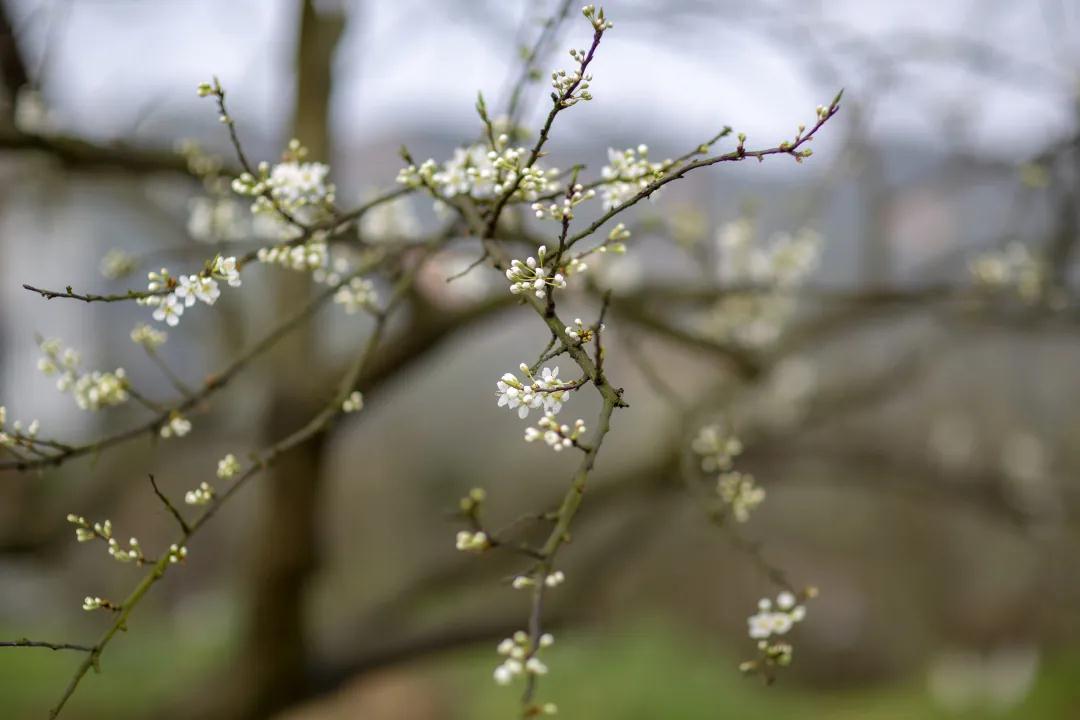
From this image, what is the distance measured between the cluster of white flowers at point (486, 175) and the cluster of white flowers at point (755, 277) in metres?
1.43

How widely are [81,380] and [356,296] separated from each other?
16.0 inches

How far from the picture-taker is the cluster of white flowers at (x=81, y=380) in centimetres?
122

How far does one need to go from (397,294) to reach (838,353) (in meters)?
5.52

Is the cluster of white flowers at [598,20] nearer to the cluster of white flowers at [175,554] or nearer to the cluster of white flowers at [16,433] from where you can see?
the cluster of white flowers at [175,554]

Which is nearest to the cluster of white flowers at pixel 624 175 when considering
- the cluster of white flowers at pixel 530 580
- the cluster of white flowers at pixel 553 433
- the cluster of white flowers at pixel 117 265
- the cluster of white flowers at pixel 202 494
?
the cluster of white flowers at pixel 553 433

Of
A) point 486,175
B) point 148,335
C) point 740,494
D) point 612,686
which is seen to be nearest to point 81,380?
point 148,335

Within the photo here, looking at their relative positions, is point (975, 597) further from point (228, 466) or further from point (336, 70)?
point (228, 466)

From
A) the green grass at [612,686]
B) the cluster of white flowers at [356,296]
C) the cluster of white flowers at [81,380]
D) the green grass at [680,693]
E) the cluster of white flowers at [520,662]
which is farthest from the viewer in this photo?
the green grass at [680,693]

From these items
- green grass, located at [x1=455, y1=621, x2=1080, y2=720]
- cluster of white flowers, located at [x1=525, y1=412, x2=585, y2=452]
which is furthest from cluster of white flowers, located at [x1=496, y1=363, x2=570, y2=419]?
green grass, located at [x1=455, y1=621, x2=1080, y2=720]

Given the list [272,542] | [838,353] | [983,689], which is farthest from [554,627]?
[838,353]

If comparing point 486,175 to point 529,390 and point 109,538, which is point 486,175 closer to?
point 529,390

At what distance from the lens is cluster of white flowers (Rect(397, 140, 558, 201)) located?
926 mm

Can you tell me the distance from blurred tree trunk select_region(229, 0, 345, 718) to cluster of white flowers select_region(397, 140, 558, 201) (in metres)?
1.82

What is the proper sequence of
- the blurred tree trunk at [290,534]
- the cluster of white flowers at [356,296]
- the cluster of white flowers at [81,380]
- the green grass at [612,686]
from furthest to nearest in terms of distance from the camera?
the green grass at [612,686]
the blurred tree trunk at [290,534]
the cluster of white flowers at [356,296]
the cluster of white flowers at [81,380]
